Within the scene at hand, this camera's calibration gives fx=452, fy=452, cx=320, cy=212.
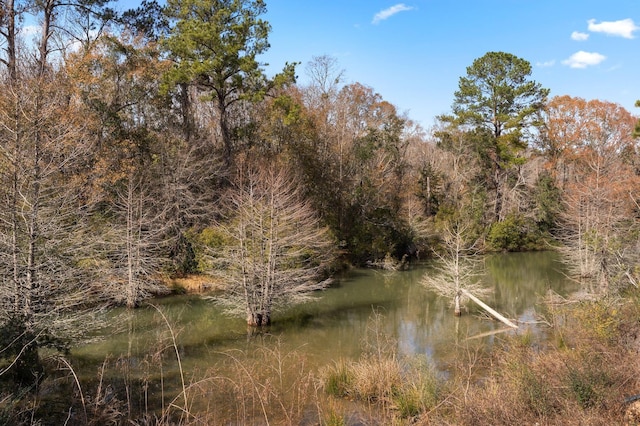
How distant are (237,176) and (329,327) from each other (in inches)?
296

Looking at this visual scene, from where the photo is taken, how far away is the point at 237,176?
18.8m

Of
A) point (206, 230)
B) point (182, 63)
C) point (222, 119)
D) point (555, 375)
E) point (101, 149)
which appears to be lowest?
point (555, 375)

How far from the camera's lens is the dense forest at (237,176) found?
9148 millimetres

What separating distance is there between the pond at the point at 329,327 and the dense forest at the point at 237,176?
1119 mm

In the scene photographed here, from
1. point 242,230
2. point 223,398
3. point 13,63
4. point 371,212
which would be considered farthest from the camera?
point 371,212

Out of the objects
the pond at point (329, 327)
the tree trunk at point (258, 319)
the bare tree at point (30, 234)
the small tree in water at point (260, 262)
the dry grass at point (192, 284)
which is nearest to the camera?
the bare tree at point (30, 234)

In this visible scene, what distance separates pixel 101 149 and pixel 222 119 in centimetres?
667

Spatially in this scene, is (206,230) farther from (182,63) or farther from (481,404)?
(481,404)

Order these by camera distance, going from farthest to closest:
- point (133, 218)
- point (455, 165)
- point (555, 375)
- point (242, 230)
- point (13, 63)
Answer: point (455, 165) → point (13, 63) → point (133, 218) → point (242, 230) → point (555, 375)

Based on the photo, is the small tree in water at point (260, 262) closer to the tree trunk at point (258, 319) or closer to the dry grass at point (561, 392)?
the tree trunk at point (258, 319)

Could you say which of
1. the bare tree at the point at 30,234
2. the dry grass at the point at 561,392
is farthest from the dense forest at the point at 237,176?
the dry grass at the point at 561,392

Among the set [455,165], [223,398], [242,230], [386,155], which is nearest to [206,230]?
[242,230]

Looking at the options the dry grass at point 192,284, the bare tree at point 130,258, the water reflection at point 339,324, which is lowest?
the water reflection at point 339,324

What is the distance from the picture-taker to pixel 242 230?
1420cm
